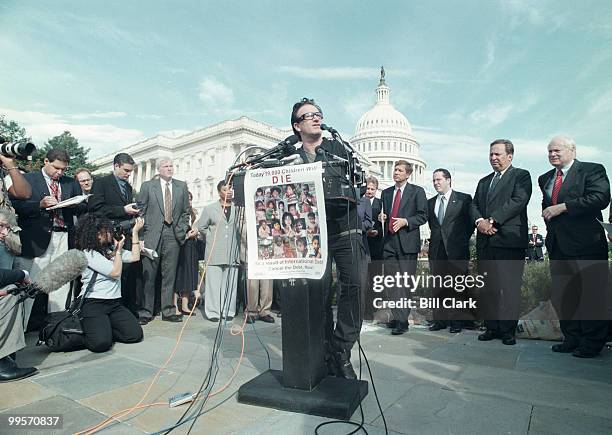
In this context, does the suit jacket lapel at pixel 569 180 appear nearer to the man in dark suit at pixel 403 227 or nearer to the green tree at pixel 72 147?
the man in dark suit at pixel 403 227

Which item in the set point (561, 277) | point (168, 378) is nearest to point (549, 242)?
point (561, 277)

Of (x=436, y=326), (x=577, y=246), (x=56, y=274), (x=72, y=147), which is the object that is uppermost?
(x=72, y=147)

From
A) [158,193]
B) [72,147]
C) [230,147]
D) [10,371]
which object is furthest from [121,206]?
[230,147]

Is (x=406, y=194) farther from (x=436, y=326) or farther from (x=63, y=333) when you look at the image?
(x=63, y=333)

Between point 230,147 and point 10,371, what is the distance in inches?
2497

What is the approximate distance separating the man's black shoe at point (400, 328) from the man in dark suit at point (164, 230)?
302cm

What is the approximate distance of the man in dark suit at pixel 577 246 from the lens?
3.98 m

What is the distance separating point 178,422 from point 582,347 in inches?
146

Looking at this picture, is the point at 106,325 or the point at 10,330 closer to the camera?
the point at 10,330

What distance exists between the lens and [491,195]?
16.0 feet

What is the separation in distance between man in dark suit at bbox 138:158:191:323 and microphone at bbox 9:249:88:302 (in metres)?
1.89

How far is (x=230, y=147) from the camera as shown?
6438 cm

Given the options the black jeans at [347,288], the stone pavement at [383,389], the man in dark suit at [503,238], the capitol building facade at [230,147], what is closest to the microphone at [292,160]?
the black jeans at [347,288]

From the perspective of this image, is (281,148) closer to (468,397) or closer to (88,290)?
(468,397)
